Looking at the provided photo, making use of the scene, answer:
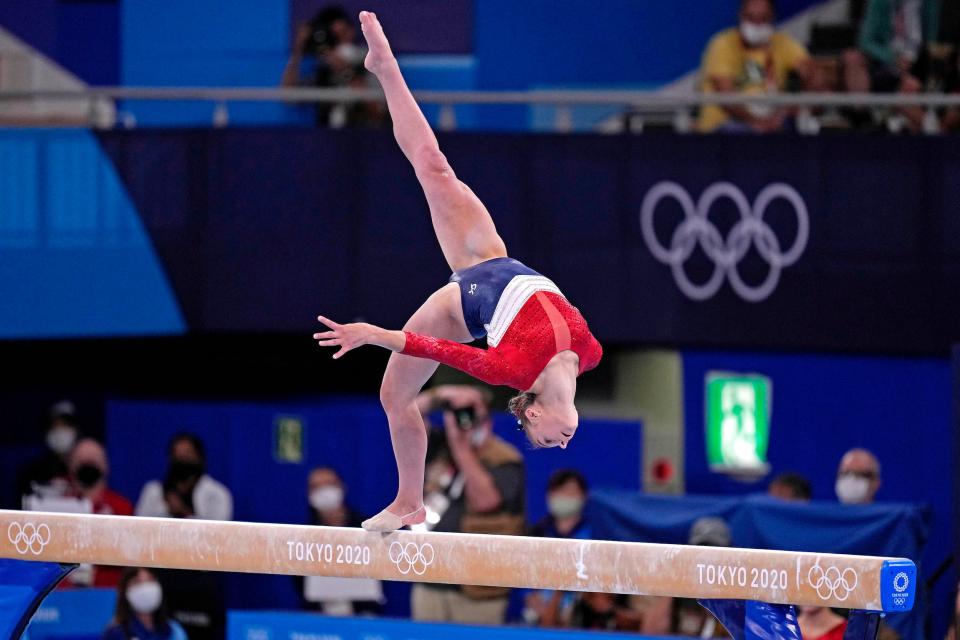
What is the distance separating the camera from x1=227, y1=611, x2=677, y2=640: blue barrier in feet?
27.2

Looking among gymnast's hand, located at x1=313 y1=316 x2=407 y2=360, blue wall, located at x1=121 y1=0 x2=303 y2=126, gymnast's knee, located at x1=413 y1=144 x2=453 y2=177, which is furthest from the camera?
blue wall, located at x1=121 y1=0 x2=303 y2=126

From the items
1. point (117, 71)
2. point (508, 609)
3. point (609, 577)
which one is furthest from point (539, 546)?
point (117, 71)

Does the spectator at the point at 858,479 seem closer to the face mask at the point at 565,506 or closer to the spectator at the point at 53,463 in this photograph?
the face mask at the point at 565,506

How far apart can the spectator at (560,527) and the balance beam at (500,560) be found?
329 cm

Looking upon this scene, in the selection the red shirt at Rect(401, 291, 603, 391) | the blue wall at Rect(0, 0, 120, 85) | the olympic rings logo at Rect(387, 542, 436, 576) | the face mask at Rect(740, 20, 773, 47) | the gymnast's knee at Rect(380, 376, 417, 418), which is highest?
the blue wall at Rect(0, 0, 120, 85)

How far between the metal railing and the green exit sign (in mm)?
1616

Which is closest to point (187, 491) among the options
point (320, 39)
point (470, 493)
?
point (470, 493)

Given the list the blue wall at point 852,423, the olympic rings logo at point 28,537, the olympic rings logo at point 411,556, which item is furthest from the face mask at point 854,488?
the olympic rings logo at point 28,537

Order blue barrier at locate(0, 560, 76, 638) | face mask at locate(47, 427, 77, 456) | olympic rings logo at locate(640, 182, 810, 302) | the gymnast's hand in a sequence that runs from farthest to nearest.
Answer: face mask at locate(47, 427, 77, 456) < olympic rings logo at locate(640, 182, 810, 302) < blue barrier at locate(0, 560, 76, 638) < the gymnast's hand

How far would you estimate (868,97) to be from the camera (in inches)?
373

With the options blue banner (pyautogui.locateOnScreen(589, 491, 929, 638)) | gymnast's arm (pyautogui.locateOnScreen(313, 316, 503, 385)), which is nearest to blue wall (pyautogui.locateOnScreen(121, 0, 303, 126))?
blue banner (pyautogui.locateOnScreen(589, 491, 929, 638))

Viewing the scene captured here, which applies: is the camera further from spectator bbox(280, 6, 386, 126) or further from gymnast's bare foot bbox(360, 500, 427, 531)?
gymnast's bare foot bbox(360, 500, 427, 531)

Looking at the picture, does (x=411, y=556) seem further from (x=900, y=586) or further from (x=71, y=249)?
(x=71, y=249)

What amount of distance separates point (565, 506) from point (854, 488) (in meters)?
1.53
